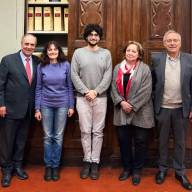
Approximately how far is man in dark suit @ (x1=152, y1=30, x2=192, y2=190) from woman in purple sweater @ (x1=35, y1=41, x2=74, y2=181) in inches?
35.6

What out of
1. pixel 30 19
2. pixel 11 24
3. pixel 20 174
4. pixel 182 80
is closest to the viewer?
pixel 182 80

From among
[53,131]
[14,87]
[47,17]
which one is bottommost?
[53,131]

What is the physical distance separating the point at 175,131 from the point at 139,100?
0.48 meters

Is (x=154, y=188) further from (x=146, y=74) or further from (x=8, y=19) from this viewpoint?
(x=8, y=19)

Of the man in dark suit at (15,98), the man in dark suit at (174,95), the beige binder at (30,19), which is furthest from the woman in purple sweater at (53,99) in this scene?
the man in dark suit at (174,95)

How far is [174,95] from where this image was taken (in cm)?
306

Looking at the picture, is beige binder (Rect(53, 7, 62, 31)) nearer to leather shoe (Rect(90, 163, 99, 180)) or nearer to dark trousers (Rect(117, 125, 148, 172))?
dark trousers (Rect(117, 125, 148, 172))

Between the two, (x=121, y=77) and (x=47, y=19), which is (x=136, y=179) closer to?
(x=121, y=77)

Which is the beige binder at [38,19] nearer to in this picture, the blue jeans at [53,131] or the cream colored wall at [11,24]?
the cream colored wall at [11,24]

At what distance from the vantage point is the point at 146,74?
3115 millimetres

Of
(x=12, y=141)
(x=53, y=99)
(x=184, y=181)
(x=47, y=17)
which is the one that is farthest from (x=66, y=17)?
(x=184, y=181)

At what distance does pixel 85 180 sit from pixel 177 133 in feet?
3.42

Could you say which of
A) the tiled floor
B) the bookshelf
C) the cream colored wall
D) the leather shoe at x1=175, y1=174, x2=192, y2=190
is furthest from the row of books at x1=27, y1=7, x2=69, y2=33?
the leather shoe at x1=175, y1=174, x2=192, y2=190

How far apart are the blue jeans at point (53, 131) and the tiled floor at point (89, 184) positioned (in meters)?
0.21
